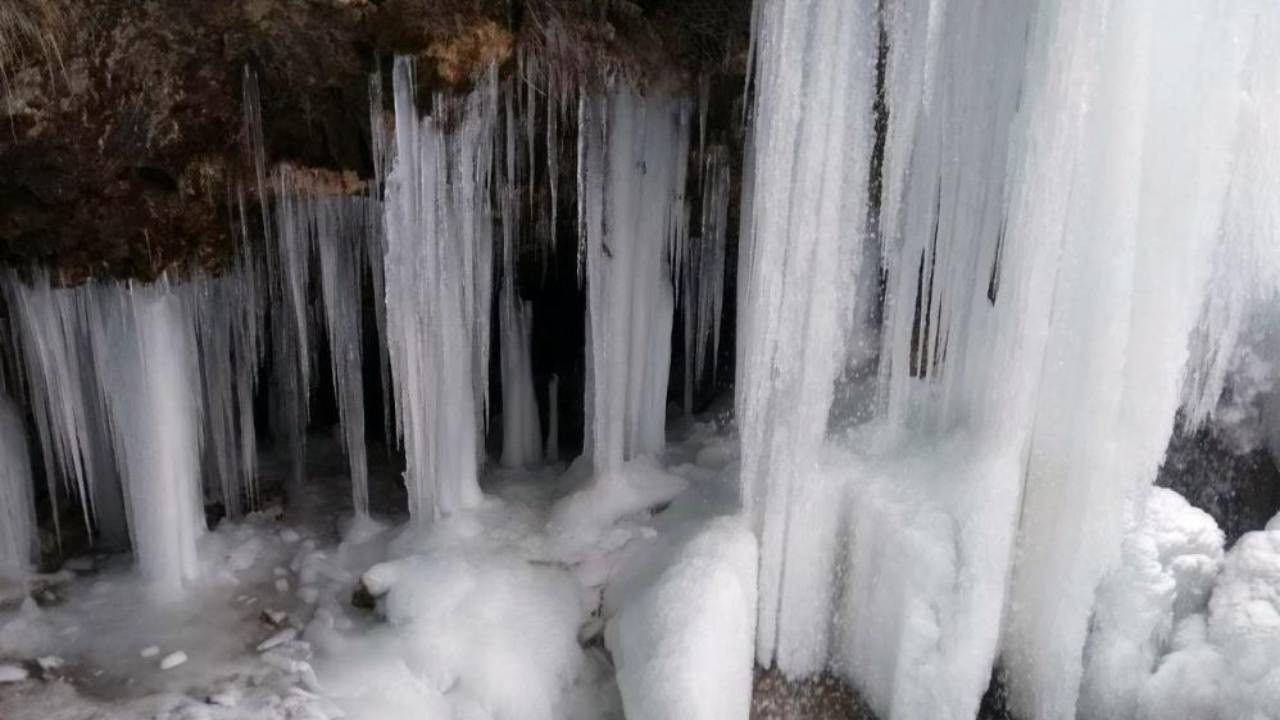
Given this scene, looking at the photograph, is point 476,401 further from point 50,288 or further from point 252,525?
point 50,288

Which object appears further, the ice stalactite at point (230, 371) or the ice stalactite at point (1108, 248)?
the ice stalactite at point (230, 371)

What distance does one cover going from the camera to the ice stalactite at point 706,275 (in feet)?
19.7

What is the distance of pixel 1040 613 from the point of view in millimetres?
4695

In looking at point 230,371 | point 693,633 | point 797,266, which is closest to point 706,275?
point 797,266

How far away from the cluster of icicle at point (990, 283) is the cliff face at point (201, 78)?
0.92m

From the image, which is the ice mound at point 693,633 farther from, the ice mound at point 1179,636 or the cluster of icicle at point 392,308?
Answer: the ice mound at point 1179,636

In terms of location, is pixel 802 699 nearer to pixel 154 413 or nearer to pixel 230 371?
pixel 154 413

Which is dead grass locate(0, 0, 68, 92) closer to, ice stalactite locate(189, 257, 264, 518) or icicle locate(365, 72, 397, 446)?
icicle locate(365, 72, 397, 446)

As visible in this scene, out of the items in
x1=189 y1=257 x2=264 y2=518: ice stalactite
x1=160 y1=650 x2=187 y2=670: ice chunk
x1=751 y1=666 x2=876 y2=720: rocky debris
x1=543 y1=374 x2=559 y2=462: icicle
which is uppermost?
x1=189 y1=257 x2=264 y2=518: ice stalactite

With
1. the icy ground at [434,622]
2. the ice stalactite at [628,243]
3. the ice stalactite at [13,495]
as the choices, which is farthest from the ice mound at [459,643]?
the ice stalactite at [13,495]

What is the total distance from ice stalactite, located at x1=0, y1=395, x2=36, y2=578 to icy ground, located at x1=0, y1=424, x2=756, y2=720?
250 millimetres

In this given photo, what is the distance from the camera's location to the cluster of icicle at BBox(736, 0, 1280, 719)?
394cm

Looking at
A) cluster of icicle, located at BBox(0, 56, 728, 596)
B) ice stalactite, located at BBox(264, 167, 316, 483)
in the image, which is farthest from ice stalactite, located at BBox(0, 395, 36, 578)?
ice stalactite, located at BBox(264, 167, 316, 483)

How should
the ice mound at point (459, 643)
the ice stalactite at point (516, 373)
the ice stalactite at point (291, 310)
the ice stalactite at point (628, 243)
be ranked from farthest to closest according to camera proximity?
1. the ice stalactite at point (516, 373)
2. the ice stalactite at point (291, 310)
3. the ice stalactite at point (628, 243)
4. the ice mound at point (459, 643)
